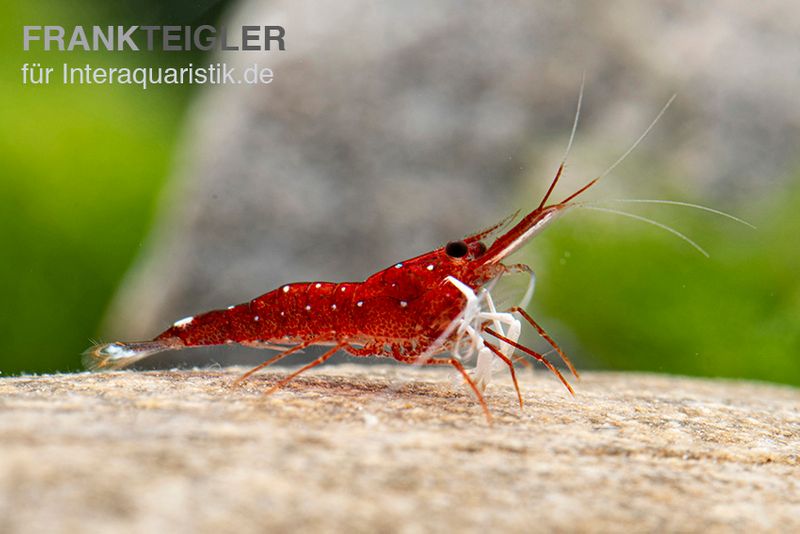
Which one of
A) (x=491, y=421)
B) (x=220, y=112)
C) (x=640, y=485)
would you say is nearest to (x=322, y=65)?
(x=220, y=112)

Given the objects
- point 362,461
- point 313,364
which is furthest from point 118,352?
point 362,461

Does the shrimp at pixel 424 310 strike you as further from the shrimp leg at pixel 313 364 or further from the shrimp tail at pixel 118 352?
the shrimp tail at pixel 118 352

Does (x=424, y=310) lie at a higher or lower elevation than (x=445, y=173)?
lower

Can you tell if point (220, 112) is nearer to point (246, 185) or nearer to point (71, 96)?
point (246, 185)

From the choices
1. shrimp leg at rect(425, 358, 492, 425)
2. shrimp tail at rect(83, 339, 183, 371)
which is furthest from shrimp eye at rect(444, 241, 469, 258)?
shrimp tail at rect(83, 339, 183, 371)

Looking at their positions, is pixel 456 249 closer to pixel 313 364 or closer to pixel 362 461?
pixel 313 364

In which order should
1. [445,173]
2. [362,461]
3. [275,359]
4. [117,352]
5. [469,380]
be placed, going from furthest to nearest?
[445,173] → [117,352] → [275,359] → [469,380] → [362,461]
